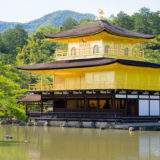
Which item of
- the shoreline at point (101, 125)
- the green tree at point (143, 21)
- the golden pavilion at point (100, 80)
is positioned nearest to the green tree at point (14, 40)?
the green tree at point (143, 21)

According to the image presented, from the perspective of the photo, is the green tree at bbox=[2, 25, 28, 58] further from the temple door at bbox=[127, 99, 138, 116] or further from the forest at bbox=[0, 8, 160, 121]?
the temple door at bbox=[127, 99, 138, 116]

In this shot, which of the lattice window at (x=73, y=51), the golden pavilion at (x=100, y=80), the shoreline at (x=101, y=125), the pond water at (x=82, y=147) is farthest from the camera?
the lattice window at (x=73, y=51)

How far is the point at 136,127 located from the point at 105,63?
6.88 meters

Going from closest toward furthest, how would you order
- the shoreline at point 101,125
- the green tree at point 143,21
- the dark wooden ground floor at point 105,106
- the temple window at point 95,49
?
the shoreline at point 101,125, the dark wooden ground floor at point 105,106, the temple window at point 95,49, the green tree at point 143,21

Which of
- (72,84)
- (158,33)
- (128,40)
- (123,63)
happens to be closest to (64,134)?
(123,63)

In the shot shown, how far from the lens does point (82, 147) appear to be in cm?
2773

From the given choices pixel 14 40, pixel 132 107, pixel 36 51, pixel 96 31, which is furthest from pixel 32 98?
pixel 14 40

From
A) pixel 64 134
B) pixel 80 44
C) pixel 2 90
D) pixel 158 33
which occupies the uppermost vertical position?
pixel 158 33

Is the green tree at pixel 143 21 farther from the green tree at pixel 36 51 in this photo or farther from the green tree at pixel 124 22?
the green tree at pixel 36 51

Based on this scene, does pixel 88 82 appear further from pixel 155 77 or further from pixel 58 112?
pixel 155 77

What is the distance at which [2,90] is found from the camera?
101 ft

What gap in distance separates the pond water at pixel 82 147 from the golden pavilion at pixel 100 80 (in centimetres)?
917

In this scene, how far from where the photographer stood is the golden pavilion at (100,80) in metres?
44.2

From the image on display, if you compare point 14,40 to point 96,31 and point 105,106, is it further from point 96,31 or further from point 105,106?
point 105,106
